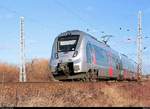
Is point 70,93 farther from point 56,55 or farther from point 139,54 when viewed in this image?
point 139,54

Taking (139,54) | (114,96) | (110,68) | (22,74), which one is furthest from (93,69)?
(139,54)

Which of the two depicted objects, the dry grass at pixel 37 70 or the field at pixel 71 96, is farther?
the dry grass at pixel 37 70

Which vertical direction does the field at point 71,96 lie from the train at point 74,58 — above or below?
below

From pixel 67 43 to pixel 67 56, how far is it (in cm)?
99

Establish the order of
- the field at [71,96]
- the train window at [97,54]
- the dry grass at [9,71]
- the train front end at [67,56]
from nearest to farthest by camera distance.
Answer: the field at [71,96] < the train front end at [67,56] < the train window at [97,54] < the dry grass at [9,71]

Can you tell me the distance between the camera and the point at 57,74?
20422 millimetres

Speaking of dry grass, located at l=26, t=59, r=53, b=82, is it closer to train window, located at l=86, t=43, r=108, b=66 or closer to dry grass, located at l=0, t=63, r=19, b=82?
dry grass, located at l=0, t=63, r=19, b=82

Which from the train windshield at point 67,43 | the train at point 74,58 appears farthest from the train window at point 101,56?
the train windshield at point 67,43

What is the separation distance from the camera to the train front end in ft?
65.3

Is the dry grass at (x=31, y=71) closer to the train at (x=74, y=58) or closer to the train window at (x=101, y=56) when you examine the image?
the train window at (x=101, y=56)

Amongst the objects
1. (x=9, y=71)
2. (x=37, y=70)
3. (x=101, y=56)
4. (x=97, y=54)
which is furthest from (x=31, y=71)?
(x=97, y=54)

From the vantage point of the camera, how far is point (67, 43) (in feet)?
68.3

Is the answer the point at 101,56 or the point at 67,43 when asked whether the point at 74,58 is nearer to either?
the point at 67,43

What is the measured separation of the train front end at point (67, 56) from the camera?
1991cm
